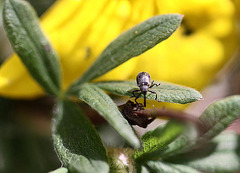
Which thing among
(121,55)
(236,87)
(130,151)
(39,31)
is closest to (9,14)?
(39,31)

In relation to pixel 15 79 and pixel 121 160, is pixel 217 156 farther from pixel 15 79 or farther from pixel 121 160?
pixel 15 79

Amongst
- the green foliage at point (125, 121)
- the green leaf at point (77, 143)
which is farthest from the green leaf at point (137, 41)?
the green leaf at point (77, 143)

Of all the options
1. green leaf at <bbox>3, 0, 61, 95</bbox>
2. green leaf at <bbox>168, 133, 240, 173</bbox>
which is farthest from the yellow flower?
green leaf at <bbox>168, 133, 240, 173</bbox>

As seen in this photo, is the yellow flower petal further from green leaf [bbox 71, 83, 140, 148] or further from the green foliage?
green leaf [bbox 71, 83, 140, 148]

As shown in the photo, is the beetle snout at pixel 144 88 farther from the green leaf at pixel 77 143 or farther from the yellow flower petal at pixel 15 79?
the yellow flower petal at pixel 15 79

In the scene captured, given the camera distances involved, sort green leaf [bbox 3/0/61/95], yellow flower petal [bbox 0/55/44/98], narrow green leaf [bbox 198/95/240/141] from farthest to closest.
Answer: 1. yellow flower petal [bbox 0/55/44/98]
2. green leaf [bbox 3/0/61/95]
3. narrow green leaf [bbox 198/95/240/141]

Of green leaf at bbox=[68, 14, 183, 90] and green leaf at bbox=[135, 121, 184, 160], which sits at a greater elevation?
green leaf at bbox=[68, 14, 183, 90]
